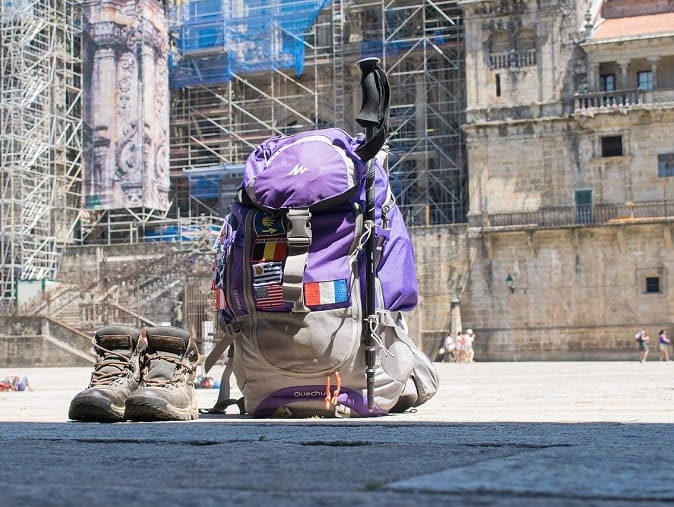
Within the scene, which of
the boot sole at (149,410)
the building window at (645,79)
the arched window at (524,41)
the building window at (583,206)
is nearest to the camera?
the boot sole at (149,410)

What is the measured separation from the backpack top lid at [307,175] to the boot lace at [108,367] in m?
1.34

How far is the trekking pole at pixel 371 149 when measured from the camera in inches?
297

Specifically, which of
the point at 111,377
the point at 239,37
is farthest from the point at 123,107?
the point at 111,377

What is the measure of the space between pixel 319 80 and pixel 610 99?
10.3 meters

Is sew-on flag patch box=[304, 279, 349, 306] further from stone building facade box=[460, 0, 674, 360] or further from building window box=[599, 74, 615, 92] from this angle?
building window box=[599, 74, 615, 92]

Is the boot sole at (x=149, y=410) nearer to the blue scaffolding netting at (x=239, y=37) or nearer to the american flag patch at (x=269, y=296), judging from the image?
the american flag patch at (x=269, y=296)

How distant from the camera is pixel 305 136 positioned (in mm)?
8164

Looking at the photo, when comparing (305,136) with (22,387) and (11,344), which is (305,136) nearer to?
(22,387)

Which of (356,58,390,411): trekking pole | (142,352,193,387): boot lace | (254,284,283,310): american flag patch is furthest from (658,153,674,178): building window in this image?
(142,352,193,387): boot lace

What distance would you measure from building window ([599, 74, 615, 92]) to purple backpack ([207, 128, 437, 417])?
28936mm

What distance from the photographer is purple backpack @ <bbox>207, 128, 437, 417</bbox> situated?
751cm

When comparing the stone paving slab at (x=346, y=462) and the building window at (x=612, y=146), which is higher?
the building window at (x=612, y=146)

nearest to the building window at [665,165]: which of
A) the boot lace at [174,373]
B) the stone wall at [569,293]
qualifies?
the stone wall at [569,293]

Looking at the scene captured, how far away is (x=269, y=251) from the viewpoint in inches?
301
